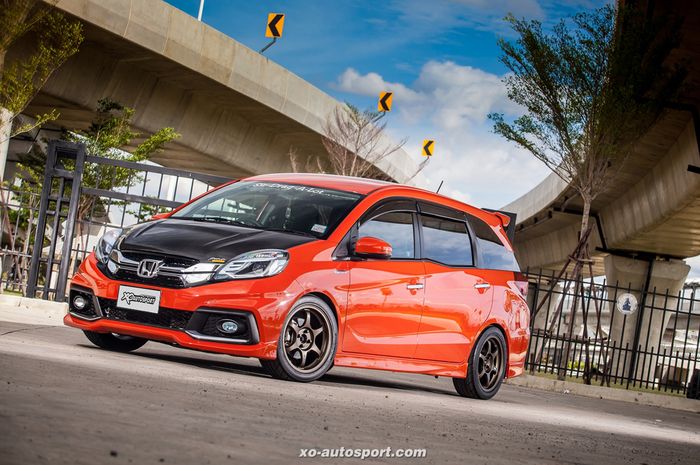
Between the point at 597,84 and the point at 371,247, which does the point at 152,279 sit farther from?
the point at 597,84

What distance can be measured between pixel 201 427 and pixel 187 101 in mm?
27660

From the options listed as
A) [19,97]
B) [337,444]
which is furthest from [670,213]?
[337,444]

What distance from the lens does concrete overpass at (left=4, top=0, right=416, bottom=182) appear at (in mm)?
26641

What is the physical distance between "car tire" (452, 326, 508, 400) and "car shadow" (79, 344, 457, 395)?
44 cm

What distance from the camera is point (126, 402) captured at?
5.76m

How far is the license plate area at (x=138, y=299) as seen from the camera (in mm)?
8531

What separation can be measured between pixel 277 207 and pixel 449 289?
1.83m

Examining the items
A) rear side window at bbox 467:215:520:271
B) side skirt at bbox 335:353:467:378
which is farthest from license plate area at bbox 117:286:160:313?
rear side window at bbox 467:215:520:271

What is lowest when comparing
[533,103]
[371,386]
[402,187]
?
[371,386]

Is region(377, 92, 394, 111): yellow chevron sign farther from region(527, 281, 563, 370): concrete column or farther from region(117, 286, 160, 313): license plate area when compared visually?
region(117, 286, 160, 313): license plate area

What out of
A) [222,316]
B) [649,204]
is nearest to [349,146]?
[649,204]

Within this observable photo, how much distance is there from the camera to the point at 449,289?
1038 cm

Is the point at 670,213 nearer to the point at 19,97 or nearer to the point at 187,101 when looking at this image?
the point at 187,101

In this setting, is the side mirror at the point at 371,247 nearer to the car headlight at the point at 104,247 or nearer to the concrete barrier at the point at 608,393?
the car headlight at the point at 104,247
